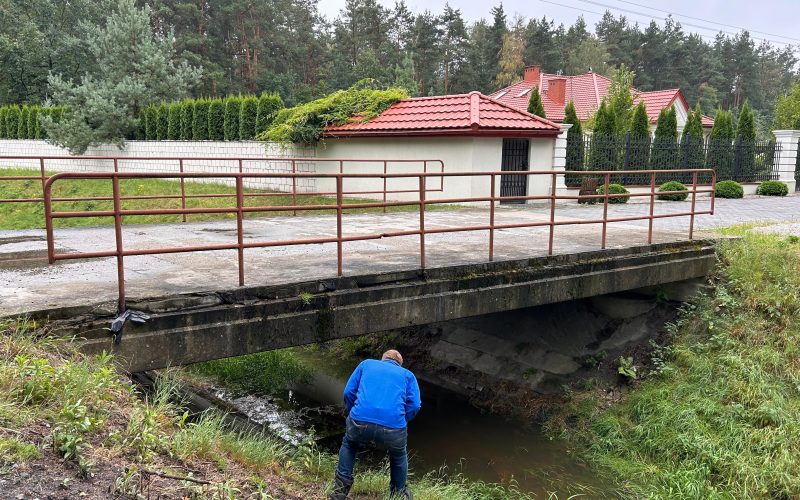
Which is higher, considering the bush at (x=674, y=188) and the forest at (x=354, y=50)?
the forest at (x=354, y=50)

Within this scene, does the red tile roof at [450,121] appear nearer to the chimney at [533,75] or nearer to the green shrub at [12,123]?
the green shrub at [12,123]

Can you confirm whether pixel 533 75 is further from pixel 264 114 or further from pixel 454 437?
pixel 454 437

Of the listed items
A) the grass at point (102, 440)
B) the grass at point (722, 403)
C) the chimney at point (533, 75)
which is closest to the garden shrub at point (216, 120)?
the grass at point (722, 403)

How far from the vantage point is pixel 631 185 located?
2045 centimetres

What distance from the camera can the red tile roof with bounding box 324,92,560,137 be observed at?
15321mm

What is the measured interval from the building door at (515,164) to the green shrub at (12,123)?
2448cm

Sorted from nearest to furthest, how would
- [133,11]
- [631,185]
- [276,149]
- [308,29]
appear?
[276,149], [631,185], [133,11], [308,29]

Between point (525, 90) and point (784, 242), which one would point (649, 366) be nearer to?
point (784, 242)

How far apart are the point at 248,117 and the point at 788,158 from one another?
1961 cm

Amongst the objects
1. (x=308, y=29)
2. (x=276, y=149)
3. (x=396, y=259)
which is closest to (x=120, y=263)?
(x=396, y=259)

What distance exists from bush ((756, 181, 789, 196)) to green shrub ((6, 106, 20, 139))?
104ft

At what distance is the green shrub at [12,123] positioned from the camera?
2941cm

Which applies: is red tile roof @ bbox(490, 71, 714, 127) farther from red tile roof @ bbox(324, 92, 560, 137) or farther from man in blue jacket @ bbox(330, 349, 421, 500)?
man in blue jacket @ bbox(330, 349, 421, 500)

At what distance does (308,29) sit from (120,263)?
46348mm
